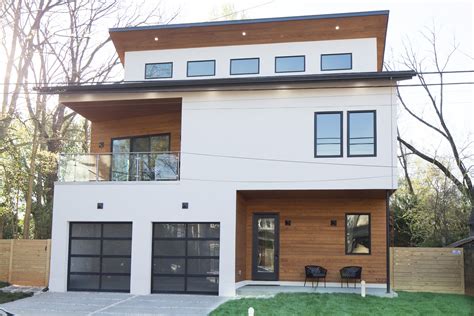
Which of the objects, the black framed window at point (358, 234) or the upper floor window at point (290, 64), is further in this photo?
the upper floor window at point (290, 64)

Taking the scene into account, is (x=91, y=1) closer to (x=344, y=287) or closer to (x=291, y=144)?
(x=291, y=144)

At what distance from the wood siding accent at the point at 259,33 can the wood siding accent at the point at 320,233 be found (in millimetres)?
5462

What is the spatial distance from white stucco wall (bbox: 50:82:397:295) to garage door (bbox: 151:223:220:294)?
31 centimetres

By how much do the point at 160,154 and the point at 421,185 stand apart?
50.3ft

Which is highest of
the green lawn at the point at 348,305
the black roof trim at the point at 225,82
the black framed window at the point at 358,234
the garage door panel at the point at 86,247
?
the black roof trim at the point at 225,82

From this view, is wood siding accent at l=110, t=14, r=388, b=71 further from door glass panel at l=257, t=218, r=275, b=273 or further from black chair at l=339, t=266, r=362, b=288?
black chair at l=339, t=266, r=362, b=288

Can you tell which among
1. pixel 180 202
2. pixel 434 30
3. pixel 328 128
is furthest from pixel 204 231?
pixel 434 30

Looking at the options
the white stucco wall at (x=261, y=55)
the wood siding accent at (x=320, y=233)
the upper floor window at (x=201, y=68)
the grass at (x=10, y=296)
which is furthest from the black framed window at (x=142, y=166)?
the grass at (x=10, y=296)

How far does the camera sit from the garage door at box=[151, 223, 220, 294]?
51.4 ft

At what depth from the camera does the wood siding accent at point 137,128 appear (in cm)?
1780

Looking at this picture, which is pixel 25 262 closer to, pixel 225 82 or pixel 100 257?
pixel 100 257

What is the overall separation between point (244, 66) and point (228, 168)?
4380 mm

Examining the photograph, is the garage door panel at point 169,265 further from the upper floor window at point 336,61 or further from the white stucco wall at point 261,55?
the upper floor window at point 336,61

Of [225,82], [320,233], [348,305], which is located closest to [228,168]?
[225,82]
